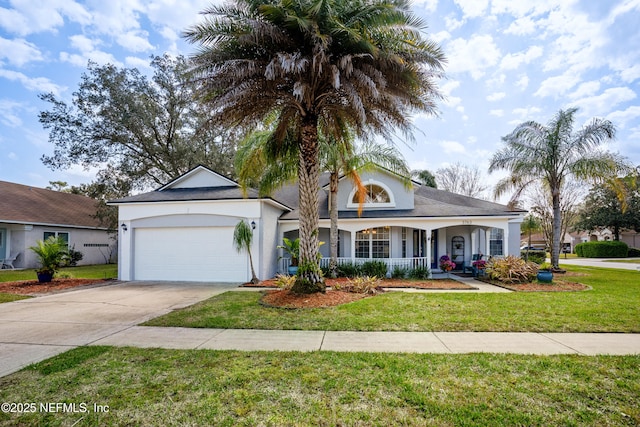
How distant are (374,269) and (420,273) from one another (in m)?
2.14

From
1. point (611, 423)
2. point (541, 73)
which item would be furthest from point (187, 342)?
point (541, 73)

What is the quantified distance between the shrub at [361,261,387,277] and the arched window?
3.22 meters

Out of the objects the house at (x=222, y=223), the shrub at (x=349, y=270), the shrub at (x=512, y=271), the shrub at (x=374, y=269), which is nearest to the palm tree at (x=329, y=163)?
the shrub at (x=349, y=270)

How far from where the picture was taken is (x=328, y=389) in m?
3.71

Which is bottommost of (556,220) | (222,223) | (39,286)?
(39,286)

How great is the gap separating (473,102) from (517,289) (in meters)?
7.62

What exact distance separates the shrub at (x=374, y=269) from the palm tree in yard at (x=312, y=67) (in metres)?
5.19

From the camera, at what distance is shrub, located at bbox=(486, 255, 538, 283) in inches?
486

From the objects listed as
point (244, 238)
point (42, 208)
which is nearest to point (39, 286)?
point (244, 238)

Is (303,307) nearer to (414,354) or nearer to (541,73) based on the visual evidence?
(414,354)

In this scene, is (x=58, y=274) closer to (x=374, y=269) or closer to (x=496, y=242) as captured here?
(x=374, y=269)

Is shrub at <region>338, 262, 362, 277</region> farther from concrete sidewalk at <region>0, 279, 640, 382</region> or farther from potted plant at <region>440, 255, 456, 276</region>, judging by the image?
concrete sidewalk at <region>0, 279, 640, 382</region>

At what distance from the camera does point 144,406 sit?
11.1 ft

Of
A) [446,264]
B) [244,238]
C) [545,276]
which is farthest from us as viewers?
[446,264]
